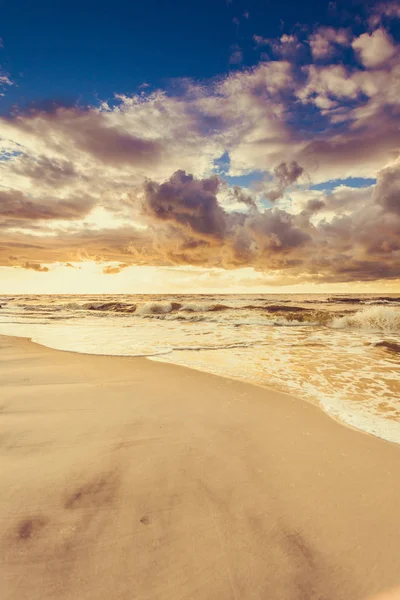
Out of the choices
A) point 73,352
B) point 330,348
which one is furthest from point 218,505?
point 330,348

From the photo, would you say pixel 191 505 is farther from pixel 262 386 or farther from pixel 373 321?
pixel 373 321

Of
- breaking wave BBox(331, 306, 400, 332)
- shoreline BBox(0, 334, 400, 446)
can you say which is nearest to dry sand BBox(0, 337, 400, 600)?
shoreline BBox(0, 334, 400, 446)

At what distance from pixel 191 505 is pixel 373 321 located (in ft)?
57.5

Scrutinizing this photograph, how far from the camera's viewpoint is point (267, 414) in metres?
4.29

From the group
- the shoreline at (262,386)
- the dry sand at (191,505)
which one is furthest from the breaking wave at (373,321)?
the dry sand at (191,505)

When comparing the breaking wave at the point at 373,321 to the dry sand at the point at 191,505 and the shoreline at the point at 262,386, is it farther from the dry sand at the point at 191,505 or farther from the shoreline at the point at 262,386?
the dry sand at the point at 191,505

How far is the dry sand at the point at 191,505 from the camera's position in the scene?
1.74 metres

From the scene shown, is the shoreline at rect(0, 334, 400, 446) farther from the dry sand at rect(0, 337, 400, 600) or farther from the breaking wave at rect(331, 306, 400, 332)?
the breaking wave at rect(331, 306, 400, 332)

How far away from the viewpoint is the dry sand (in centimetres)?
174

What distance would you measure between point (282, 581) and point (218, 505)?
675 mm

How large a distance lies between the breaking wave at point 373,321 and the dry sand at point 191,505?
46.6 feet

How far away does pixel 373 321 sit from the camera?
17000mm

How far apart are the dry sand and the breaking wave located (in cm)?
1420

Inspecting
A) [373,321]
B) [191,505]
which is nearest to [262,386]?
[191,505]
